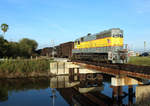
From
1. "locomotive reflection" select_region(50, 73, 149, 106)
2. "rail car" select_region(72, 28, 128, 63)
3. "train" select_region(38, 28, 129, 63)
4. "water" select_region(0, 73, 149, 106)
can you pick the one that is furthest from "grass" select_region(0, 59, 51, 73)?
"rail car" select_region(72, 28, 128, 63)

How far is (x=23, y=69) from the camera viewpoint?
34594mm

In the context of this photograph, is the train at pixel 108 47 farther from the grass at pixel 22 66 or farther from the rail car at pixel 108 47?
the grass at pixel 22 66

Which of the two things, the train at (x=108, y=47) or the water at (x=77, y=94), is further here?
the train at (x=108, y=47)

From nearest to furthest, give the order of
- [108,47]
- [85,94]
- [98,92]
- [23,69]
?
[108,47]
[85,94]
[98,92]
[23,69]

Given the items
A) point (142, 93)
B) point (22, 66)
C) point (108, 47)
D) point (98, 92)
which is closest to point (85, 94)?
point (98, 92)

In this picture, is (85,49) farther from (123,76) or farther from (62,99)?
(123,76)

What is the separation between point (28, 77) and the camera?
33.4 metres

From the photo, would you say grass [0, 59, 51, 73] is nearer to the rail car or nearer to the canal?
the canal

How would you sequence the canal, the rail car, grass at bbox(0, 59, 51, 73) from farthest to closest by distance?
1. grass at bbox(0, 59, 51, 73)
2. the rail car
3. the canal

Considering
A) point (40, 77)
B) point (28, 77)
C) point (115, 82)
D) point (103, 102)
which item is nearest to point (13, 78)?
point (28, 77)

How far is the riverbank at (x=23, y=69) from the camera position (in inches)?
Result: 1298

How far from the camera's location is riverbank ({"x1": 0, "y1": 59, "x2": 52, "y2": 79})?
3297 centimetres

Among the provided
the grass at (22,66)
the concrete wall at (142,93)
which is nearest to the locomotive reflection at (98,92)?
the concrete wall at (142,93)

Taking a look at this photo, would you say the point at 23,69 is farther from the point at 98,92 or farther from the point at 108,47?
the point at 108,47
